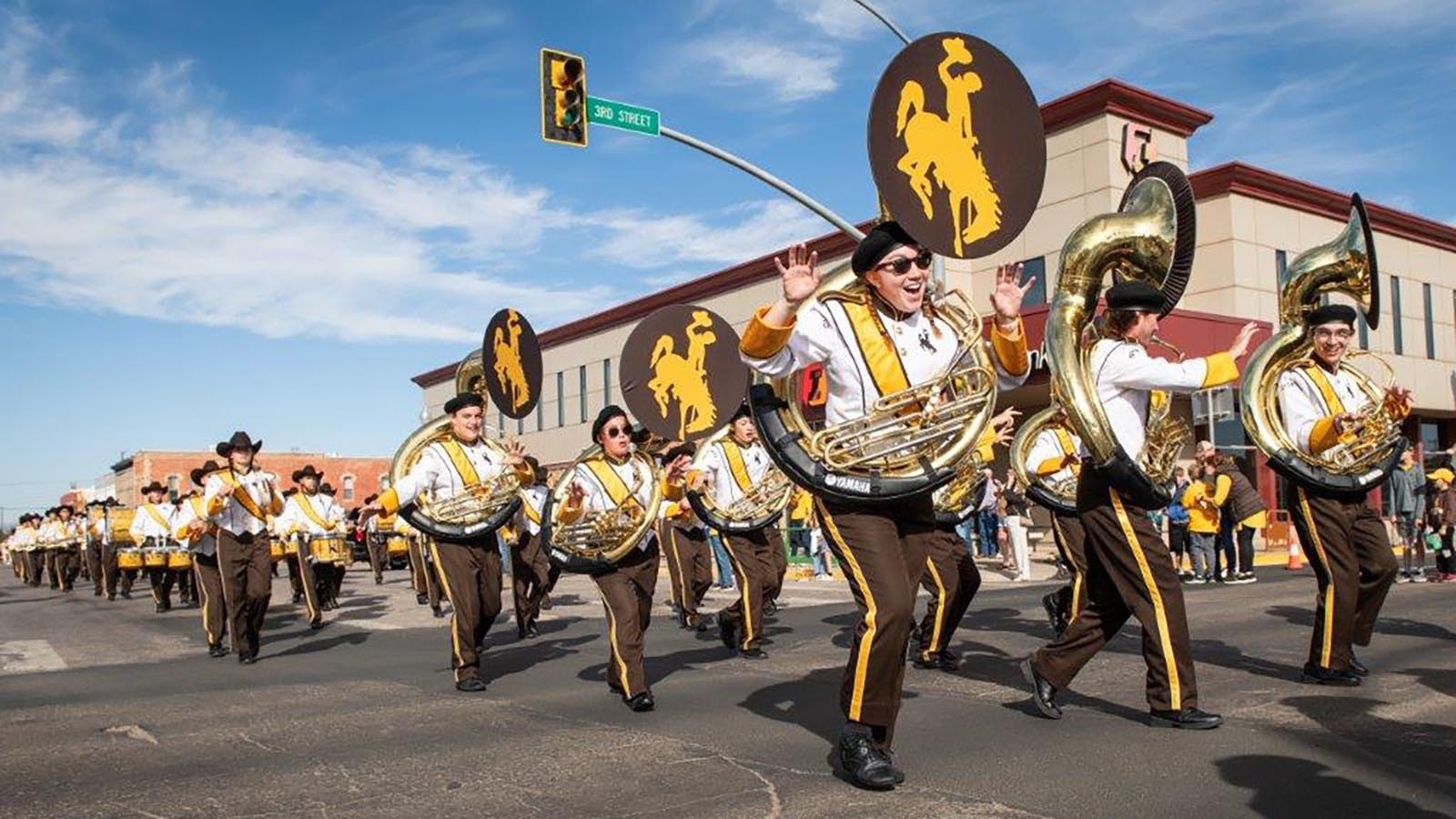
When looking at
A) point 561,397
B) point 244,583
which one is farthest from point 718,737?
point 561,397

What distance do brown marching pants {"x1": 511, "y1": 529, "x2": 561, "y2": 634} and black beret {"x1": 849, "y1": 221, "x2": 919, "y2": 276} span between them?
7179mm

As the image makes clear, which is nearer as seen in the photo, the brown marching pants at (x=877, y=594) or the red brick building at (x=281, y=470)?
the brown marching pants at (x=877, y=594)

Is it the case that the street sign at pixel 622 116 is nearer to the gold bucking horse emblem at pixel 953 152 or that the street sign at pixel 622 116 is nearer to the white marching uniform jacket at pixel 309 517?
the white marching uniform jacket at pixel 309 517

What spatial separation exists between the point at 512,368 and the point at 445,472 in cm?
175

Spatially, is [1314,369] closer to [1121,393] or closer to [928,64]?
[1121,393]

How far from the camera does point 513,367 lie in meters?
10.1

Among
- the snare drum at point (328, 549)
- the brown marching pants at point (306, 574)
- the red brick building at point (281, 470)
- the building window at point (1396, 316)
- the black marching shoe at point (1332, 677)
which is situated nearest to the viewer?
the black marching shoe at point (1332, 677)

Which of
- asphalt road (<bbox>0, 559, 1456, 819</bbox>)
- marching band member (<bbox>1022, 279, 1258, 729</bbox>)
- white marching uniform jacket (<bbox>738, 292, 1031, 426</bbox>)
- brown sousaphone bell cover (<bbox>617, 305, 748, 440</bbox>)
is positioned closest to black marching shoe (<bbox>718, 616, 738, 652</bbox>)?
asphalt road (<bbox>0, 559, 1456, 819</bbox>)

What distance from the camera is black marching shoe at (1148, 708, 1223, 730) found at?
18.6ft

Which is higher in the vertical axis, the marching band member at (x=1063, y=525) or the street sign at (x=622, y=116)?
the street sign at (x=622, y=116)

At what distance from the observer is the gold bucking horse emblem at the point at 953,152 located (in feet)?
17.4

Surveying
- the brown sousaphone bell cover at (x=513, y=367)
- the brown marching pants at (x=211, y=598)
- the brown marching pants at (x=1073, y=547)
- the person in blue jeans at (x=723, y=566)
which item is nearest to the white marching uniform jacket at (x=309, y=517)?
the brown marching pants at (x=211, y=598)

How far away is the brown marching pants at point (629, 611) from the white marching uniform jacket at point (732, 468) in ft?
7.15

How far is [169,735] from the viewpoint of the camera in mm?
6770
